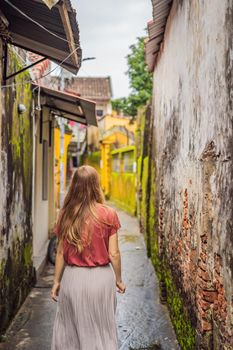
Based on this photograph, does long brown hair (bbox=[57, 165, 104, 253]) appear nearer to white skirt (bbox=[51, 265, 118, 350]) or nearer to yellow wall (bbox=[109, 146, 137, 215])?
white skirt (bbox=[51, 265, 118, 350])

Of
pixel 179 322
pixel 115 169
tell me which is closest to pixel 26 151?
pixel 179 322

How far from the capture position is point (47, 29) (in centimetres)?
514

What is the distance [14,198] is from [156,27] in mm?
3370

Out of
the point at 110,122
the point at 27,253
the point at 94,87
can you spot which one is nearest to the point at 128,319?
the point at 27,253

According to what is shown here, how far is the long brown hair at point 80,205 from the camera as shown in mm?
4031

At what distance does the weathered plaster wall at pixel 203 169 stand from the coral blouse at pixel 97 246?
74 centimetres

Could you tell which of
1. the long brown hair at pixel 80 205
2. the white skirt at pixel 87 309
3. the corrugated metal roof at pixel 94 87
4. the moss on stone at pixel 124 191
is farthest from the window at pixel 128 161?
the corrugated metal roof at pixel 94 87

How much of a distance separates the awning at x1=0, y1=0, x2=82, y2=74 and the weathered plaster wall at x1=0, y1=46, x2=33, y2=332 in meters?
0.40

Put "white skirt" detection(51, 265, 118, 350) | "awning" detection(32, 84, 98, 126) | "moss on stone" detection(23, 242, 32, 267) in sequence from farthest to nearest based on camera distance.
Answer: "awning" detection(32, 84, 98, 126)
"moss on stone" detection(23, 242, 32, 267)
"white skirt" detection(51, 265, 118, 350)

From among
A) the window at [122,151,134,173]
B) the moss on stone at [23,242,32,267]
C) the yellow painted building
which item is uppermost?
the yellow painted building

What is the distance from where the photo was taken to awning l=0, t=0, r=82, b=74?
4.50 meters

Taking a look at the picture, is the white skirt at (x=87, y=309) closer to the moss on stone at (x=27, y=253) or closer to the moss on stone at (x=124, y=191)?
the moss on stone at (x=27, y=253)

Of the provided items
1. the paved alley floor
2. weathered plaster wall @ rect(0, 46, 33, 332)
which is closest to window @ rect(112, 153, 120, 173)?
the paved alley floor

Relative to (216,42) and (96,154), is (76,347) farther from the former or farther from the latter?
(96,154)
